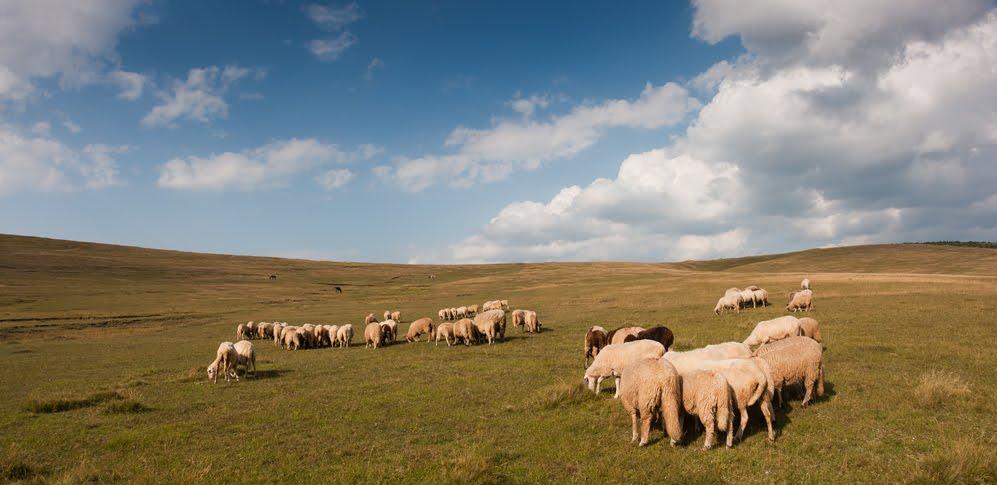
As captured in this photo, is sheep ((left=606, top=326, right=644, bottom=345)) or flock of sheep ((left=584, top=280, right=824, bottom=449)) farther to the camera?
sheep ((left=606, top=326, right=644, bottom=345))

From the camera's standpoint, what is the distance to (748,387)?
9625mm

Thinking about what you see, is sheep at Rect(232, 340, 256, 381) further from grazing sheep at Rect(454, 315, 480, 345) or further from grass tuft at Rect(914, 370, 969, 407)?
grass tuft at Rect(914, 370, 969, 407)

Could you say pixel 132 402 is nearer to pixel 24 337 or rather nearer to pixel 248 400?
pixel 248 400

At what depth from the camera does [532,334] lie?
2733 cm

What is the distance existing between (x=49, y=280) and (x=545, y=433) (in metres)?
101

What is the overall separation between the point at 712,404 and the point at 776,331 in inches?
404

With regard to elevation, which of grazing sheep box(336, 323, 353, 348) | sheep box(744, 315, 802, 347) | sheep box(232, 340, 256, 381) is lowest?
grazing sheep box(336, 323, 353, 348)

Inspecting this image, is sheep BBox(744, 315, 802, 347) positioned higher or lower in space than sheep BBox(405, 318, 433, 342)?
higher

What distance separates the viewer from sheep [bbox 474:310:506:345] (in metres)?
25.2

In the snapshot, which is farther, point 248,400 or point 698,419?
point 248,400

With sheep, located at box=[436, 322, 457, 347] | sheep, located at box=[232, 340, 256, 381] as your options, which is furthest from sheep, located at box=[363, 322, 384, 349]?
Result: sheep, located at box=[232, 340, 256, 381]

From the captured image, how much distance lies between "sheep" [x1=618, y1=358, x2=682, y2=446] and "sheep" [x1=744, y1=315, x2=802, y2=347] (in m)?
9.47

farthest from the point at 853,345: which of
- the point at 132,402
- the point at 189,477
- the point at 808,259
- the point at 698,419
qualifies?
the point at 808,259

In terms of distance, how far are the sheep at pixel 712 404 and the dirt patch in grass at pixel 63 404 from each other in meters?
16.8
